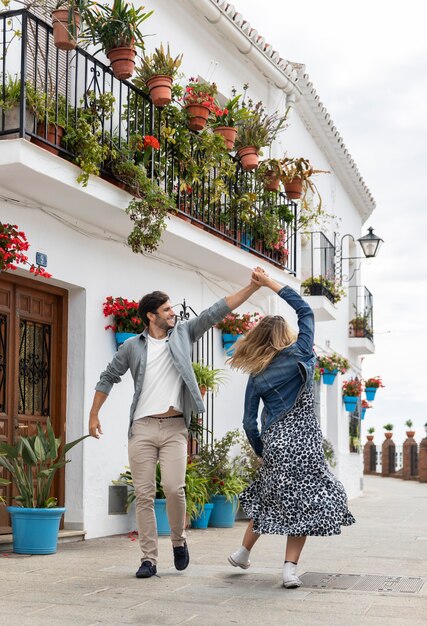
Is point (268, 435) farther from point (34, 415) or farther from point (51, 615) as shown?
→ point (34, 415)

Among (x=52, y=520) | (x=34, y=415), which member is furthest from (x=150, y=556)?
(x=34, y=415)

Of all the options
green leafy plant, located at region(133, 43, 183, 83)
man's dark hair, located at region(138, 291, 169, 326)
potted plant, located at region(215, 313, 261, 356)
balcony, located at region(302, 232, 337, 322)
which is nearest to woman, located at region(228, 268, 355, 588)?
man's dark hair, located at region(138, 291, 169, 326)

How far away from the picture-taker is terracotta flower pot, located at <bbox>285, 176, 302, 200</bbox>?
13125 mm

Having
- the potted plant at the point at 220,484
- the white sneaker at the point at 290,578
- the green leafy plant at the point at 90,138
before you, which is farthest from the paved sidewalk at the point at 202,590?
the green leafy plant at the point at 90,138

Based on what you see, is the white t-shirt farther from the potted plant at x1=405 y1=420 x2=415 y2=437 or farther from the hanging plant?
the potted plant at x1=405 y1=420 x2=415 y2=437

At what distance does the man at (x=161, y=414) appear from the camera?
634 cm

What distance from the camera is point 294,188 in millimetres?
13234

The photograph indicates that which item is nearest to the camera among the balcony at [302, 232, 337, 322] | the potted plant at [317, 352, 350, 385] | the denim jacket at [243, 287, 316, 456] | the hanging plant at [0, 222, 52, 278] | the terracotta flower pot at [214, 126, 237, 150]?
the denim jacket at [243, 287, 316, 456]

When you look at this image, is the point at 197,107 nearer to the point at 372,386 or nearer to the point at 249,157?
the point at 249,157

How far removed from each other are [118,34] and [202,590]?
546 centimetres

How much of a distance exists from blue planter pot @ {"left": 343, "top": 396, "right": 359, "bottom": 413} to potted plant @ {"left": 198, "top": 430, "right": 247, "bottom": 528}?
30.1ft

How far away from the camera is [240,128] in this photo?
40.3 ft

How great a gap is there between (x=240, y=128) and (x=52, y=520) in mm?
6298

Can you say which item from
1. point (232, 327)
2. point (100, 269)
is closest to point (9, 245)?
point (100, 269)
